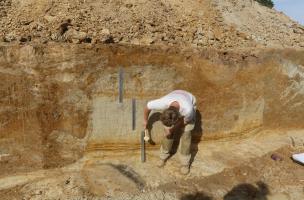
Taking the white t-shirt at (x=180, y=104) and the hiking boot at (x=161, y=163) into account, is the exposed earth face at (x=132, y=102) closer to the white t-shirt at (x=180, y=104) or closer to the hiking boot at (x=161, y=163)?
the hiking boot at (x=161, y=163)

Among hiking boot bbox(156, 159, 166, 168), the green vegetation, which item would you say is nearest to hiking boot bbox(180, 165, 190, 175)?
hiking boot bbox(156, 159, 166, 168)

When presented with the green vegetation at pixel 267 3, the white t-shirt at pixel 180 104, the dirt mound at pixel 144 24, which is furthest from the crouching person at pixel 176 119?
the green vegetation at pixel 267 3

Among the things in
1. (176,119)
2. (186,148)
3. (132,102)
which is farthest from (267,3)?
(176,119)

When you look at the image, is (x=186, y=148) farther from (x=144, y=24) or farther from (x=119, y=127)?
(x=144, y=24)

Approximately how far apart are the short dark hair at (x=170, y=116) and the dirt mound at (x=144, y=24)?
1681 millimetres

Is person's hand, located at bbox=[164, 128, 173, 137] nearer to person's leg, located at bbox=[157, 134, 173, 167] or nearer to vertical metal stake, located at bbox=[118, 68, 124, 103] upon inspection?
person's leg, located at bbox=[157, 134, 173, 167]

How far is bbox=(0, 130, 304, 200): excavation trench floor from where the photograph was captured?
210 inches

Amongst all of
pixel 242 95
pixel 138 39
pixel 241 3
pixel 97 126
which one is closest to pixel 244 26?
pixel 241 3

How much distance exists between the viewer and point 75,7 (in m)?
7.34

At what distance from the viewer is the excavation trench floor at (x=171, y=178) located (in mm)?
5336

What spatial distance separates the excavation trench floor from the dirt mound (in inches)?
79.8

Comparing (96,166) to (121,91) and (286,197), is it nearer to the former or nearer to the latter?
(121,91)

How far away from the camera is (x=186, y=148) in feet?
19.8

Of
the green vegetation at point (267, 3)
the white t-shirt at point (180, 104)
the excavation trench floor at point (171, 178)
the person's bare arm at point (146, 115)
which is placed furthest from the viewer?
the green vegetation at point (267, 3)
